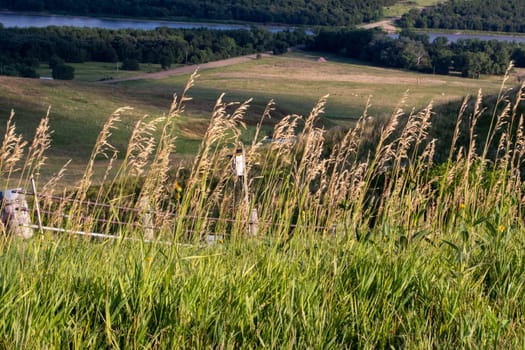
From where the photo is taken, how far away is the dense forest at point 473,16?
9944 centimetres

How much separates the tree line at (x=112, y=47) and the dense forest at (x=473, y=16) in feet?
98.0

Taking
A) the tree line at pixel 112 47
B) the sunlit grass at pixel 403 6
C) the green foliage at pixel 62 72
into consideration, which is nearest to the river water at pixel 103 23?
the tree line at pixel 112 47

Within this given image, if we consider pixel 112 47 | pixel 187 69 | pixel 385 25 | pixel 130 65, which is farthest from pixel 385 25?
pixel 130 65

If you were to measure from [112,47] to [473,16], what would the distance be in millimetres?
52608

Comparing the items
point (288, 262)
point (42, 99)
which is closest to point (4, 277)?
point (288, 262)

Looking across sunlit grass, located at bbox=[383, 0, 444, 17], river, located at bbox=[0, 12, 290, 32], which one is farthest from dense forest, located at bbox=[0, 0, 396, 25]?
river, located at bbox=[0, 12, 290, 32]

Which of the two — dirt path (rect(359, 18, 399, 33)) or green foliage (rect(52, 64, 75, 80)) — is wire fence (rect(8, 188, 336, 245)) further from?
dirt path (rect(359, 18, 399, 33))

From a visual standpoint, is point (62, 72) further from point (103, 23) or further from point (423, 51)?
point (103, 23)

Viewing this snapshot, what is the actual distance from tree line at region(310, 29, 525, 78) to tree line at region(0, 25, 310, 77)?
8.31 meters

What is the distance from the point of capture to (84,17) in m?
114

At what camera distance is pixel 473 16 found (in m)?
104

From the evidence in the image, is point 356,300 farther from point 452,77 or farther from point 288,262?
point 452,77

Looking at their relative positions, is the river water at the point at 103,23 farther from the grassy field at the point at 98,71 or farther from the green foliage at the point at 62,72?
the green foliage at the point at 62,72

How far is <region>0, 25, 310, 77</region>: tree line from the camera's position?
67.2m
